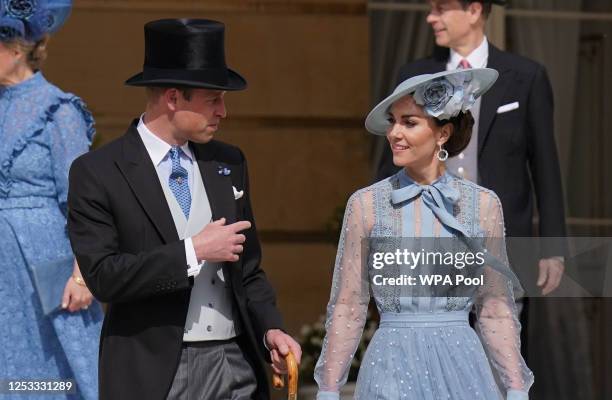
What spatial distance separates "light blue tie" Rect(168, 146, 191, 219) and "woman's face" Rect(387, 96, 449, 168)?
24.2 inches

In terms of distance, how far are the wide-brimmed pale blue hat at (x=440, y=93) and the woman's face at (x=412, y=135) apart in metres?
0.03

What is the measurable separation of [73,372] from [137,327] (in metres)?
1.17

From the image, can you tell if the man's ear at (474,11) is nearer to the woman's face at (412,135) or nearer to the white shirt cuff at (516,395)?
the woman's face at (412,135)

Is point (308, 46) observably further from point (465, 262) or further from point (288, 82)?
point (465, 262)

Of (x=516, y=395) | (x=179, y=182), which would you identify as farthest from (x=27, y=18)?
(x=516, y=395)

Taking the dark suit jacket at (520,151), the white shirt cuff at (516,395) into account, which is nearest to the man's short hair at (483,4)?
the dark suit jacket at (520,151)

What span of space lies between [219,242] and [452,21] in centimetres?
198

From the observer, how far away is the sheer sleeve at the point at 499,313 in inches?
193

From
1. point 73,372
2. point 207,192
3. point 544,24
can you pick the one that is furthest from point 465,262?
point 544,24

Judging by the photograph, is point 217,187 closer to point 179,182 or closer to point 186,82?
point 179,182

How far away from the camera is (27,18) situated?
20.4ft

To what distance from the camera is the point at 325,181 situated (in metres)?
8.77

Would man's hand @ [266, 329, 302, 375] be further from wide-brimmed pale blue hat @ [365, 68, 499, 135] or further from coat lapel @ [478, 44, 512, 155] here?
coat lapel @ [478, 44, 512, 155]

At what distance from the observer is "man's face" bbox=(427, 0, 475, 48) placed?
21.2 feet
